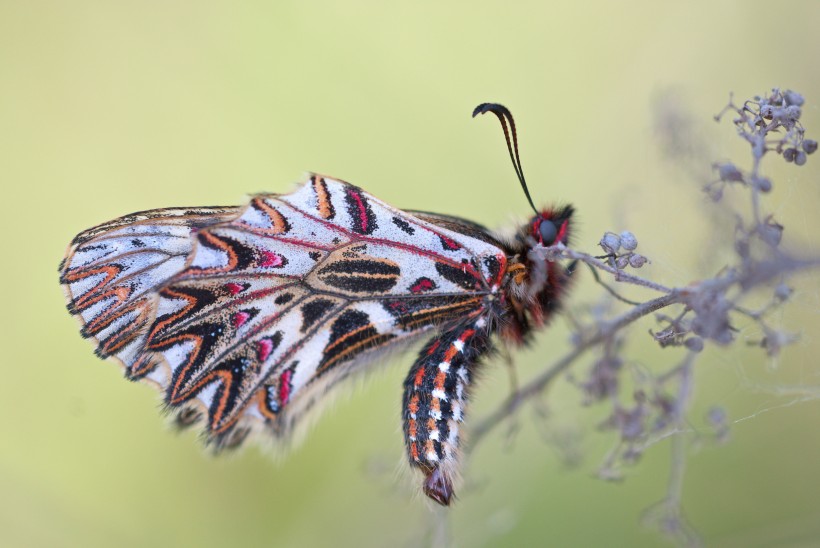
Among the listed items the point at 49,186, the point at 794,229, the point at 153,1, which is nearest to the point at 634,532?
the point at 794,229

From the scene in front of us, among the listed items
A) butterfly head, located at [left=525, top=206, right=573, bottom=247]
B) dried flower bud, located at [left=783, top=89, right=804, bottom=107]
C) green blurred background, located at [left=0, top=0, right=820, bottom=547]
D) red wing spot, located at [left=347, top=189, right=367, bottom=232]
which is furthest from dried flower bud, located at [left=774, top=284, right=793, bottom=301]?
red wing spot, located at [left=347, top=189, right=367, bottom=232]

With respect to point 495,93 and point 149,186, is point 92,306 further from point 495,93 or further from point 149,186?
point 495,93

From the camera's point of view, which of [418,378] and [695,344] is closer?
[695,344]

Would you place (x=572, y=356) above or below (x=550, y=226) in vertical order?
below

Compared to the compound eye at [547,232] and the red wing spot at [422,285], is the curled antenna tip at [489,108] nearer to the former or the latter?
the compound eye at [547,232]

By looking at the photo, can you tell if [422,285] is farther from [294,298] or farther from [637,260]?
[637,260]

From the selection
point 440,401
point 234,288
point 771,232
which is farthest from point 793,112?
point 234,288

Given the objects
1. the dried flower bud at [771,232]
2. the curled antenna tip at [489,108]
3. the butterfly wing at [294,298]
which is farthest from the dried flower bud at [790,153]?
the butterfly wing at [294,298]
